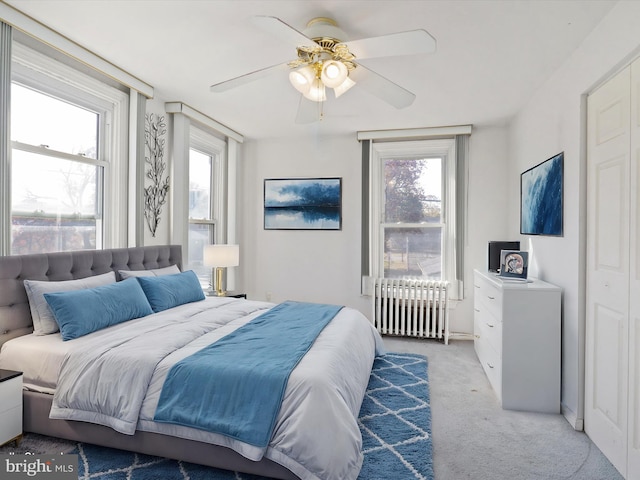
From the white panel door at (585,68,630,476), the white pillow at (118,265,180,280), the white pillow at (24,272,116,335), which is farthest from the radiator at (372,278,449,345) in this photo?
the white pillow at (24,272,116,335)

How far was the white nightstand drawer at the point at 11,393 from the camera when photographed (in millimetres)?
1961

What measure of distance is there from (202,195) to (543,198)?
3713 mm

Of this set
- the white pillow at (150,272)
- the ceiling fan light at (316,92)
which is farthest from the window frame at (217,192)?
the ceiling fan light at (316,92)

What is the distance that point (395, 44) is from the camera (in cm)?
197

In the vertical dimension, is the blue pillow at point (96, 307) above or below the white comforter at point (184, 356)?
above

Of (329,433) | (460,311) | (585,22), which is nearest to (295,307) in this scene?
(329,433)

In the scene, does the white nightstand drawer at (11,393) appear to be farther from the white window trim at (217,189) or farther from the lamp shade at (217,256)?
the white window trim at (217,189)

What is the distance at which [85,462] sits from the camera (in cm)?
195

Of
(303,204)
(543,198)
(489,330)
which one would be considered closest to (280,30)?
(543,198)

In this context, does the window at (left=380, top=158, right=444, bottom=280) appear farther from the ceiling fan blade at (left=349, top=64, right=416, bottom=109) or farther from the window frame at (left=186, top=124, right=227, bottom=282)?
the ceiling fan blade at (left=349, top=64, right=416, bottom=109)

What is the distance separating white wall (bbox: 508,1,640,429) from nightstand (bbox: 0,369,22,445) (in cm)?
340

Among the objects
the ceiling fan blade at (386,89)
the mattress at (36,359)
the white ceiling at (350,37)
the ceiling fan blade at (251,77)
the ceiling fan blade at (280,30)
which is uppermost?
the white ceiling at (350,37)

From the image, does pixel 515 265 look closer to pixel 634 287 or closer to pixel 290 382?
pixel 634 287

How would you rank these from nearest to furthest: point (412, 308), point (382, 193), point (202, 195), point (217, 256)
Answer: point (217, 256) → point (412, 308) → point (202, 195) → point (382, 193)
